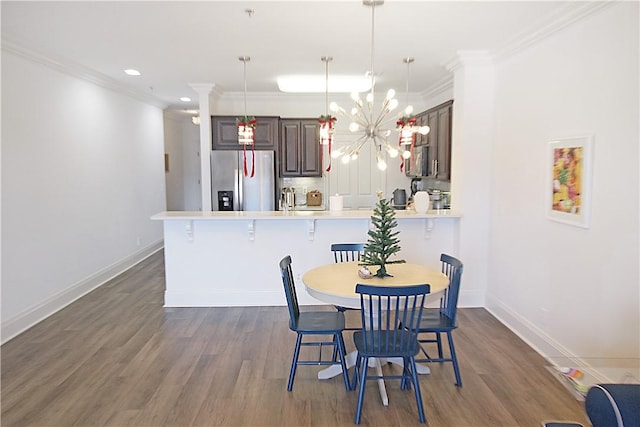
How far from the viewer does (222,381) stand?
124 inches

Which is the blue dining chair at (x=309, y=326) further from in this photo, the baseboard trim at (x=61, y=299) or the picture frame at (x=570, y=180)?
the baseboard trim at (x=61, y=299)

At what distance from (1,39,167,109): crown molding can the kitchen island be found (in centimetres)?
197

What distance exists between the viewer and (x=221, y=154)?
6.39 m

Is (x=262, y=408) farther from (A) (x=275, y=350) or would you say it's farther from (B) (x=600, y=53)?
(B) (x=600, y=53)

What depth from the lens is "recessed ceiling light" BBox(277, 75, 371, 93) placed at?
561cm

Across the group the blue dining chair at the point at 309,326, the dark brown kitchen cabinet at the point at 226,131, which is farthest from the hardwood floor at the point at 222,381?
the dark brown kitchen cabinet at the point at 226,131

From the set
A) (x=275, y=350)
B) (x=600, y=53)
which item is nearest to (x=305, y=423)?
(x=275, y=350)

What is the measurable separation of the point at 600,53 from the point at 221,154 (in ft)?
15.7

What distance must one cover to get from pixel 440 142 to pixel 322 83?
170cm

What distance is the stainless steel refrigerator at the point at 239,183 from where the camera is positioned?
252 inches

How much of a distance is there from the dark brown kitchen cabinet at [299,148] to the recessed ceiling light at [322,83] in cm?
88

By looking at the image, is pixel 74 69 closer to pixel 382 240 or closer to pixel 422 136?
pixel 382 240

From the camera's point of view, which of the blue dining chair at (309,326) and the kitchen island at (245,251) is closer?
the blue dining chair at (309,326)

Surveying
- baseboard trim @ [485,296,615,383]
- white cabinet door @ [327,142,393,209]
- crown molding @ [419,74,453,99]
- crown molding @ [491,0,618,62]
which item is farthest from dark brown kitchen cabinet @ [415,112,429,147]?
baseboard trim @ [485,296,615,383]
